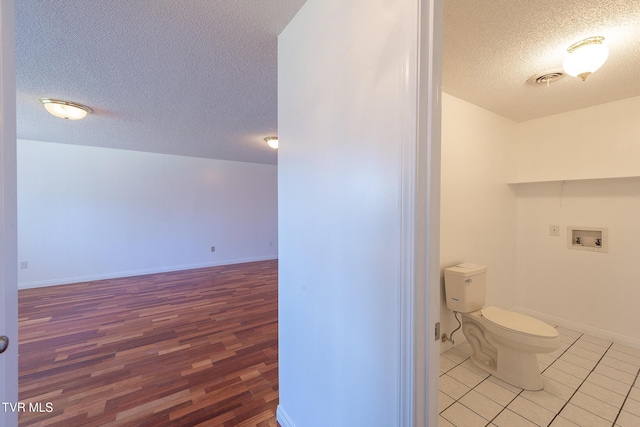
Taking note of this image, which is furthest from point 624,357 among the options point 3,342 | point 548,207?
point 3,342

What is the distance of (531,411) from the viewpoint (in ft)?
5.27

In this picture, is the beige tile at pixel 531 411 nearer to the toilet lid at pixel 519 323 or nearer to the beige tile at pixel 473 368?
the beige tile at pixel 473 368

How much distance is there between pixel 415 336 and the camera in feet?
2.43

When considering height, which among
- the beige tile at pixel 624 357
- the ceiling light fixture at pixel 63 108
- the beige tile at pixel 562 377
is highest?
the ceiling light fixture at pixel 63 108

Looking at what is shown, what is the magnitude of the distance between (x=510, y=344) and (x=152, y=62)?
10.9 feet

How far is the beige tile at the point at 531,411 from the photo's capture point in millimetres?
1534

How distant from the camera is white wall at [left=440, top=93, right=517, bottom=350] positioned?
2.20 meters

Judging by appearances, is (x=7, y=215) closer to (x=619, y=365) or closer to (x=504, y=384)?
(x=504, y=384)

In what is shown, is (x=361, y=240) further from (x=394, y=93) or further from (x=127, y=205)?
(x=127, y=205)

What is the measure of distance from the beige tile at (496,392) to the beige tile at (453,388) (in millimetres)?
98

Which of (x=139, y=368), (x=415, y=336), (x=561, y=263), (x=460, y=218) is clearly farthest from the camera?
(x=561, y=263)

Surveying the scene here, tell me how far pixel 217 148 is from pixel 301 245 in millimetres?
3830

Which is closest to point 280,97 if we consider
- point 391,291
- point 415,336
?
point 391,291

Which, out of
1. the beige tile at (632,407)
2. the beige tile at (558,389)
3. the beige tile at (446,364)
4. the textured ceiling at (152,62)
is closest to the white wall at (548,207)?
the beige tile at (446,364)
